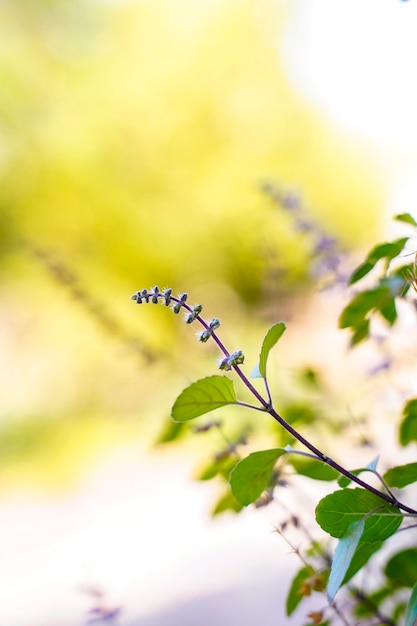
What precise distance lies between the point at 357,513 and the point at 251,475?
6 centimetres

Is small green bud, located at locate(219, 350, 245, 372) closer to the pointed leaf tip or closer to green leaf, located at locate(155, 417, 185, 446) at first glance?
Answer: the pointed leaf tip

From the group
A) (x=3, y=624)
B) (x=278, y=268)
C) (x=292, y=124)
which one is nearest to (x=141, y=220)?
(x=292, y=124)

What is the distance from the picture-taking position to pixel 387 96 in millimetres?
3350

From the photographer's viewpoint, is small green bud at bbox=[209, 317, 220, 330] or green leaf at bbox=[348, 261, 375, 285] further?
green leaf at bbox=[348, 261, 375, 285]

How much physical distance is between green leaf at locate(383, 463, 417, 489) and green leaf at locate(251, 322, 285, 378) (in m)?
0.11

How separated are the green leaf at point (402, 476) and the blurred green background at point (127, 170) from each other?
431 centimetres

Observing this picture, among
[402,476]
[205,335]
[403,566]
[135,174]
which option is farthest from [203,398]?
[135,174]

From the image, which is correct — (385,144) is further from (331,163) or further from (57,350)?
(57,350)

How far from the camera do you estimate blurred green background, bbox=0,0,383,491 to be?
15.8 ft

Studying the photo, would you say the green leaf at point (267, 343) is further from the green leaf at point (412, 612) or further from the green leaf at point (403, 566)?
the green leaf at point (403, 566)

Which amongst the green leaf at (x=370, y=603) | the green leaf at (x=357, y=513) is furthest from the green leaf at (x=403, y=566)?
the green leaf at (x=357, y=513)

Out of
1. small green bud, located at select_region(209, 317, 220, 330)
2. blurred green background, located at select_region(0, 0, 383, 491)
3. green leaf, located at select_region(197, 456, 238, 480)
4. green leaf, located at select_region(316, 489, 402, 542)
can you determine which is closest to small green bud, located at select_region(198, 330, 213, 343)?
small green bud, located at select_region(209, 317, 220, 330)

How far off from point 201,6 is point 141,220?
1.57 m

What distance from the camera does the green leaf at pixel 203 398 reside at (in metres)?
0.37
